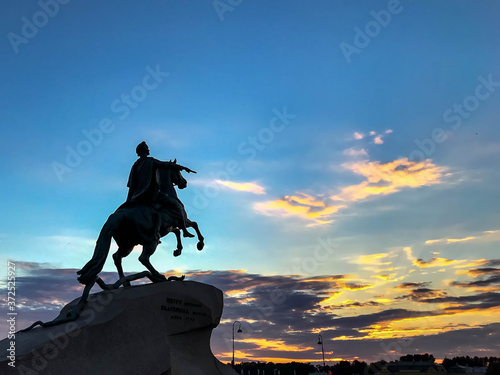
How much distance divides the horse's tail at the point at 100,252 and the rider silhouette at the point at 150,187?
107 cm

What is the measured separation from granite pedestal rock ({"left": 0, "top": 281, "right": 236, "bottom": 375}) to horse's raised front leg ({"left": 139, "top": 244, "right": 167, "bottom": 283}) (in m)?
0.64

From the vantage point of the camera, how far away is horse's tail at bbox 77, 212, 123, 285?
10641mm

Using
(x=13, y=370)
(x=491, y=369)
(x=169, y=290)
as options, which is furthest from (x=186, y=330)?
(x=491, y=369)

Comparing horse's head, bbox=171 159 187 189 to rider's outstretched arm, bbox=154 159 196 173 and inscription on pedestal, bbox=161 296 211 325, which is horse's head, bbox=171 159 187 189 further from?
inscription on pedestal, bbox=161 296 211 325

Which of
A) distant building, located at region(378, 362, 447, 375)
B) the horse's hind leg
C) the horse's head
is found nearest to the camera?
the horse's hind leg

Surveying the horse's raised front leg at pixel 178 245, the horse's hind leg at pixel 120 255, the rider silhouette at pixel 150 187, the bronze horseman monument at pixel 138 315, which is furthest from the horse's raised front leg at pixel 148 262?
the horse's raised front leg at pixel 178 245

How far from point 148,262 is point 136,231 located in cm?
88

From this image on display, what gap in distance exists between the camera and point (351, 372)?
9456cm

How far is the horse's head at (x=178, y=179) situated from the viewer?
43.8 ft

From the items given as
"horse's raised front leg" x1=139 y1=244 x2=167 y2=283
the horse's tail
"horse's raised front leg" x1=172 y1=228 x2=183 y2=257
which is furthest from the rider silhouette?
"horse's raised front leg" x1=139 y1=244 x2=167 y2=283

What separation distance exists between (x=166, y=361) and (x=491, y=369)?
80699 millimetres

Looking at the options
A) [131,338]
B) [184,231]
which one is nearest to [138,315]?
[131,338]

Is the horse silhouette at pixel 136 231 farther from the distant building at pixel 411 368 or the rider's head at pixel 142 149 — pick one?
the distant building at pixel 411 368

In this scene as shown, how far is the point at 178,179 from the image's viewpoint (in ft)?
44.2
